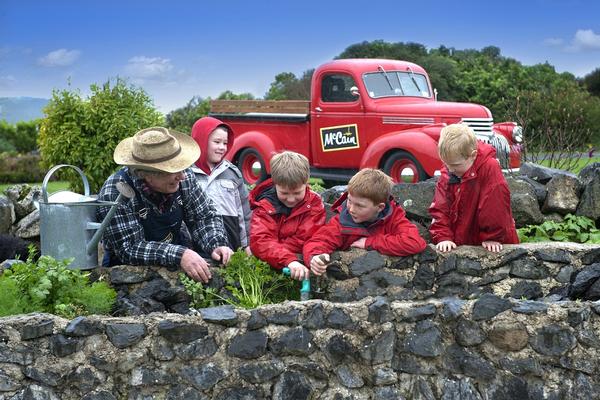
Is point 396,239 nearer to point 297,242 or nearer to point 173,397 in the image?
point 297,242

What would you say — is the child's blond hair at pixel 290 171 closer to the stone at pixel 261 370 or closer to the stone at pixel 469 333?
the stone at pixel 261 370

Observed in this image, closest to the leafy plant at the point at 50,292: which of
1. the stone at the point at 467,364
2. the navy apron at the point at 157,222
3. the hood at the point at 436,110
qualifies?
the navy apron at the point at 157,222

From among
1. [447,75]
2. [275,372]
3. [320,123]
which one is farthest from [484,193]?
[447,75]

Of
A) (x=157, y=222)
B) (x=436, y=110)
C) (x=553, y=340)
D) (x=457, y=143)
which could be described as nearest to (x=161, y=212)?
(x=157, y=222)

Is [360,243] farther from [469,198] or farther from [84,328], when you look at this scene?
[84,328]

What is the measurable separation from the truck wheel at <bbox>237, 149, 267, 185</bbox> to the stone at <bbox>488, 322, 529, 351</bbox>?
27.7 feet

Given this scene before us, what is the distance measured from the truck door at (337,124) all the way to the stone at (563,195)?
426 centimetres

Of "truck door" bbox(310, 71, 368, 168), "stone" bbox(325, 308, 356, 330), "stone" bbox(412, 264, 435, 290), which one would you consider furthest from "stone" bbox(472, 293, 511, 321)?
"truck door" bbox(310, 71, 368, 168)

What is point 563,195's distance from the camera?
24.5 ft

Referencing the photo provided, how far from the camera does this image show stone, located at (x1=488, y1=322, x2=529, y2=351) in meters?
3.79

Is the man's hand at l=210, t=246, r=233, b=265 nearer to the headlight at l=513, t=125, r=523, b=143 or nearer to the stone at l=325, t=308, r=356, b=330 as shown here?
the stone at l=325, t=308, r=356, b=330

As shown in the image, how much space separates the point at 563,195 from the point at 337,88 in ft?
16.8

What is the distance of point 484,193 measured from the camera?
5.04 m

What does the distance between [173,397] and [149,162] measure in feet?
4.87
